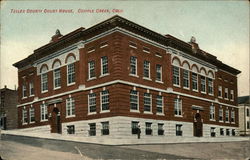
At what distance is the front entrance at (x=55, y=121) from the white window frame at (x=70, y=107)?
64cm

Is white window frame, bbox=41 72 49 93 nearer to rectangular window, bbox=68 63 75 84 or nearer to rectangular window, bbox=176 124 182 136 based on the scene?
rectangular window, bbox=68 63 75 84

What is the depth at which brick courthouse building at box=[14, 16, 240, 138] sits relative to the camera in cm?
1869

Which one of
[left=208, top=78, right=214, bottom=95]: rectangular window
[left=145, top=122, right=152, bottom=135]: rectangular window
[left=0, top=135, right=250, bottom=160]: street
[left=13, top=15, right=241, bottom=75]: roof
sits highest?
[left=13, top=15, right=241, bottom=75]: roof

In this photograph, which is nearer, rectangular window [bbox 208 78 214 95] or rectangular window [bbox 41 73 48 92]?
rectangular window [bbox 41 73 48 92]

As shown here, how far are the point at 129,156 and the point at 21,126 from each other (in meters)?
9.59

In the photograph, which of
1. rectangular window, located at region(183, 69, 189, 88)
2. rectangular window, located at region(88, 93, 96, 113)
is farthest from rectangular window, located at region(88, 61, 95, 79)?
rectangular window, located at region(183, 69, 189, 88)

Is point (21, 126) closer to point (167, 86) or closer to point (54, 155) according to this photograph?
point (54, 155)

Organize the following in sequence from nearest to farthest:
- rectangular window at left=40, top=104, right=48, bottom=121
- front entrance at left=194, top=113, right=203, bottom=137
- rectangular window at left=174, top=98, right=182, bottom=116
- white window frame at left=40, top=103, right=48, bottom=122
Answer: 1. white window frame at left=40, top=103, right=48, bottom=122
2. rectangular window at left=40, top=104, right=48, bottom=121
3. rectangular window at left=174, top=98, right=182, bottom=116
4. front entrance at left=194, top=113, right=203, bottom=137

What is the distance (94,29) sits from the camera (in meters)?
16.7

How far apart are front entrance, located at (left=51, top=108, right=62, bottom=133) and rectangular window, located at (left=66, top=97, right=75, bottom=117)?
2.10ft

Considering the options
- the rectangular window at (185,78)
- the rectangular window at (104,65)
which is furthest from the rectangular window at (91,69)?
the rectangular window at (185,78)

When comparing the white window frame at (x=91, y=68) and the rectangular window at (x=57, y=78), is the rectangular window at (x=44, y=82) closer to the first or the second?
the rectangular window at (x=57, y=78)

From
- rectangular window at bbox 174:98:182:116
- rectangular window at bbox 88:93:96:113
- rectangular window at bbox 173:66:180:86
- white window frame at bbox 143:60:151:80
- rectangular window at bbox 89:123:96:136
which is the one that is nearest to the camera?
rectangular window at bbox 89:123:96:136

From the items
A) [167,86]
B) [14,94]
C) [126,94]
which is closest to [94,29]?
[126,94]
